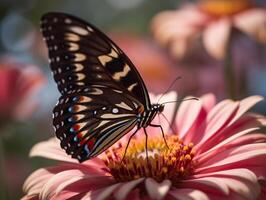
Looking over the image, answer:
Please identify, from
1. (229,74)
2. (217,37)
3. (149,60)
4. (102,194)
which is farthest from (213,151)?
(149,60)

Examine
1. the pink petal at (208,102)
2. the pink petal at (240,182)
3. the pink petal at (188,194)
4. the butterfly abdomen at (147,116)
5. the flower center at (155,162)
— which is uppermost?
the butterfly abdomen at (147,116)

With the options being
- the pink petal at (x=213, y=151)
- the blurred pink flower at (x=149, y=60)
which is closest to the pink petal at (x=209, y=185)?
the pink petal at (x=213, y=151)

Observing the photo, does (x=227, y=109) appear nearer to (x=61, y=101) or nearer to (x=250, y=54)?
(x=61, y=101)

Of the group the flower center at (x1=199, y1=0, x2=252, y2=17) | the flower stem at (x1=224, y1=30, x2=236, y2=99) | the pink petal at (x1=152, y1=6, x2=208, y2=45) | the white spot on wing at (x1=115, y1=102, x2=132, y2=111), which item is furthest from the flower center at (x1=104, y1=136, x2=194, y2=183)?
the flower center at (x1=199, y1=0, x2=252, y2=17)

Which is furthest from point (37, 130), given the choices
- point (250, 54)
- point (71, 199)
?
point (71, 199)

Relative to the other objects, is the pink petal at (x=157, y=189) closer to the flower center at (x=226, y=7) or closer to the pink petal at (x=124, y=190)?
the pink petal at (x=124, y=190)

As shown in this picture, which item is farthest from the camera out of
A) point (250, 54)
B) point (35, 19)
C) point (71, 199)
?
point (35, 19)

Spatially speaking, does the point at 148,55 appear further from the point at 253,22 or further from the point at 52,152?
the point at 52,152
